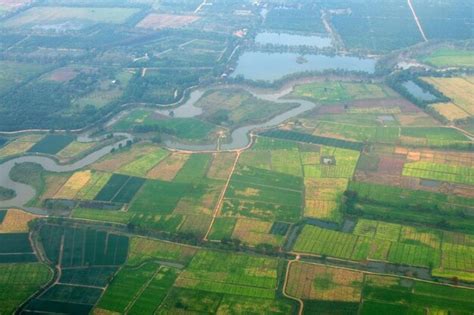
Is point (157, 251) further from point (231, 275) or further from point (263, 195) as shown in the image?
point (263, 195)

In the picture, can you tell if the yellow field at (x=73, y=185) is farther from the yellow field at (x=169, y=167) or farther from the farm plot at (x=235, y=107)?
the farm plot at (x=235, y=107)

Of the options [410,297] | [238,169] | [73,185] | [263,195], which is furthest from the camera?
[238,169]

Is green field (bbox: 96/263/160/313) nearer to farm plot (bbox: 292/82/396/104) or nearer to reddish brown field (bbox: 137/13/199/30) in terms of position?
farm plot (bbox: 292/82/396/104)

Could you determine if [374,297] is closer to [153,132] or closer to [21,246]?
[21,246]

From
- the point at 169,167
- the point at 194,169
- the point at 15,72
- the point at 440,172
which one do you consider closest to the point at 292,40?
the point at 15,72

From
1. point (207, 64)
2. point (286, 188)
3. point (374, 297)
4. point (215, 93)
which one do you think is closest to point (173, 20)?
point (207, 64)

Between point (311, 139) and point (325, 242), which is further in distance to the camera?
point (311, 139)

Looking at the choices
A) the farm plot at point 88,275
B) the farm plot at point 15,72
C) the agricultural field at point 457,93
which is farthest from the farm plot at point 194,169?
the farm plot at point 15,72
